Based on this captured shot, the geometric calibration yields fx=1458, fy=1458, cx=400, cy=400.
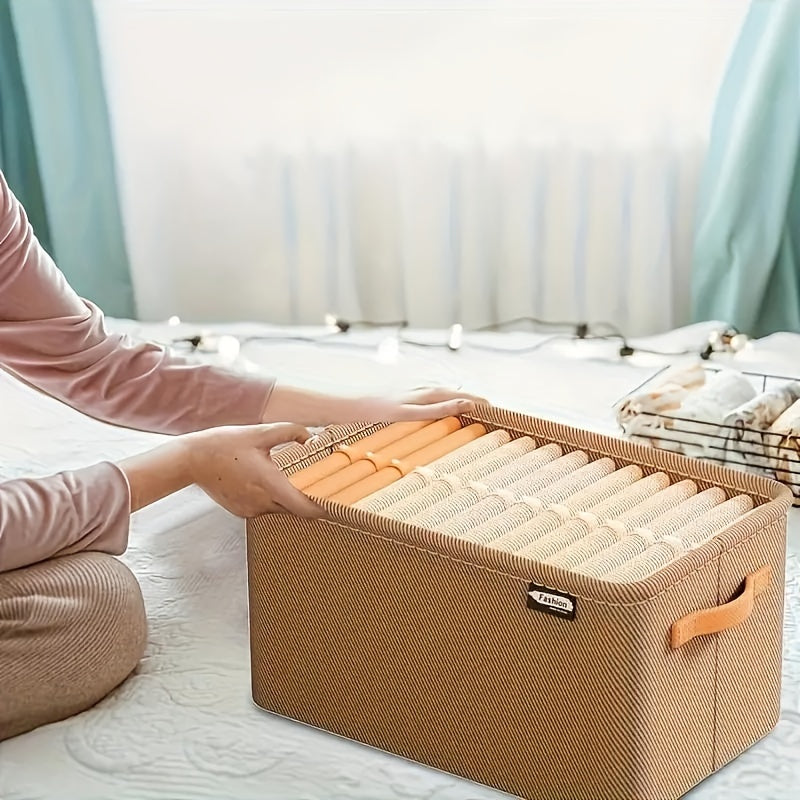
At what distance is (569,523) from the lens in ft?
4.81

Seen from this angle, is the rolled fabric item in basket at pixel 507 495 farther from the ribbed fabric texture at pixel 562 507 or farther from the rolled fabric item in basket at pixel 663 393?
the rolled fabric item in basket at pixel 663 393

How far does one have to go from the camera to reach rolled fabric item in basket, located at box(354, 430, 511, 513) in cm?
150

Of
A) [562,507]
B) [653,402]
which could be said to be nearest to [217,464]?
[562,507]

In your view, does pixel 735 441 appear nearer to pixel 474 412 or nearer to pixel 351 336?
pixel 474 412

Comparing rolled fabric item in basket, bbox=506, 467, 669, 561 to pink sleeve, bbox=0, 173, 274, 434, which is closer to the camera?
rolled fabric item in basket, bbox=506, 467, 669, 561

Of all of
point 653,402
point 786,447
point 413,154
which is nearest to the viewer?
point 786,447

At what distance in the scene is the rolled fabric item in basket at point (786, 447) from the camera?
2.05 metres

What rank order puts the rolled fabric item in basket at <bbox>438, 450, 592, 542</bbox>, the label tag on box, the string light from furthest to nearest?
the string light < the rolled fabric item in basket at <bbox>438, 450, 592, 542</bbox> < the label tag on box

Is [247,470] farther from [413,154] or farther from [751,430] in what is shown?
[413,154]

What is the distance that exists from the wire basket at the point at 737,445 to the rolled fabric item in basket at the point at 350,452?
0.51 m

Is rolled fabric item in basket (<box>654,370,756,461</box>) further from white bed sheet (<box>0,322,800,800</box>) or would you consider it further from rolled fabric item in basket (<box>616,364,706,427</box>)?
white bed sheet (<box>0,322,800,800</box>)

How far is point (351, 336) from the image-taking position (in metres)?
2.85

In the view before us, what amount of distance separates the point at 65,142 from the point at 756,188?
1.40 meters

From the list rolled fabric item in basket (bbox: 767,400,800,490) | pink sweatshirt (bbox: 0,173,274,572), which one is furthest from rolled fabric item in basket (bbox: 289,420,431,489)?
rolled fabric item in basket (bbox: 767,400,800,490)
